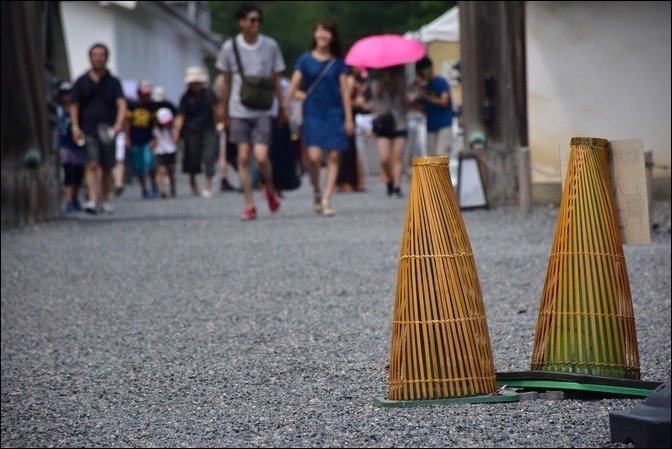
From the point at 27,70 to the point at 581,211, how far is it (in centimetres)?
1258

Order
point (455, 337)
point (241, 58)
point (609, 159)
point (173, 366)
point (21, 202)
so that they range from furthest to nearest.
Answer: point (21, 202), point (241, 58), point (173, 366), point (609, 159), point (455, 337)

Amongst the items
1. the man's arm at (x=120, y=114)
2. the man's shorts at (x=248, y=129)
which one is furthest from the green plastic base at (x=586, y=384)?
the man's arm at (x=120, y=114)

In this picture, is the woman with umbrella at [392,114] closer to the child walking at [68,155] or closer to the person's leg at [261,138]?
the child walking at [68,155]

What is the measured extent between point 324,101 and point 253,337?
8.68 metres

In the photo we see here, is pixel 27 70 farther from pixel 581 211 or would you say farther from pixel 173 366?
pixel 581 211

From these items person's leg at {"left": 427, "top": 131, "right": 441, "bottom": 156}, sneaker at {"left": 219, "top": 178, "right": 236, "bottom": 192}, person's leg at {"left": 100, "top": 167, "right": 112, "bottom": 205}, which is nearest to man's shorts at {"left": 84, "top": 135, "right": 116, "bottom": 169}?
person's leg at {"left": 100, "top": 167, "right": 112, "bottom": 205}

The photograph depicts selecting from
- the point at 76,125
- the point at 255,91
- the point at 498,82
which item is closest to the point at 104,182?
the point at 76,125

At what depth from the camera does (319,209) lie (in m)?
17.4

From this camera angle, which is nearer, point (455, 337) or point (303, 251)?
point (455, 337)

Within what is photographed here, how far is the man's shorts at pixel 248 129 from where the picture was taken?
52.5ft

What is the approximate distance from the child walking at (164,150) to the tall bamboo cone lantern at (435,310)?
19.6 m


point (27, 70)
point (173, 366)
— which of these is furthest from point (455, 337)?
point (27, 70)

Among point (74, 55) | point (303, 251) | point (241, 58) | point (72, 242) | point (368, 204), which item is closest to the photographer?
point (303, 251)

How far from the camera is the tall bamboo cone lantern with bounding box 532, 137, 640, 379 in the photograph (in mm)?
5633
